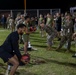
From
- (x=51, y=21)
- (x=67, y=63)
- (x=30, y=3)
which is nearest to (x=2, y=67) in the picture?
(x=67, y=63)

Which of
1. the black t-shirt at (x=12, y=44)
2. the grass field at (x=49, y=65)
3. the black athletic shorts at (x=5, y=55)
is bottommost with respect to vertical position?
the grass field at (x=49, y=65)

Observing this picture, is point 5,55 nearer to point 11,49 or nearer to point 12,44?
point 11,49

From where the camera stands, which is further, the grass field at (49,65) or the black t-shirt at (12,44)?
the grass field at (49,65)

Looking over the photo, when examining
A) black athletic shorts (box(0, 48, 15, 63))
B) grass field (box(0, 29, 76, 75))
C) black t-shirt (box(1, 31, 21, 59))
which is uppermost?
black t-shirt (box(1, 31, 21, 59))

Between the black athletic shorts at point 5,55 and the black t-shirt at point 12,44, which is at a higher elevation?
the black t-shirt at point 12,44

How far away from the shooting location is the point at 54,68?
10930 millimetres

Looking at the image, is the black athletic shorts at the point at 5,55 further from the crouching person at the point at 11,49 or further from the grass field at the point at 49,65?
the grass field at the point at 49,65

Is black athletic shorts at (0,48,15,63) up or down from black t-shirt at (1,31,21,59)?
down

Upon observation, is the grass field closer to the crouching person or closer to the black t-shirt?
the crouching person

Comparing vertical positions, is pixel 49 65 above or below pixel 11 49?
below

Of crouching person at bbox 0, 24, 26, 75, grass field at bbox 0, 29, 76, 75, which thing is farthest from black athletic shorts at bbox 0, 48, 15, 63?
grass field at bbox 0, 29, 76, 75

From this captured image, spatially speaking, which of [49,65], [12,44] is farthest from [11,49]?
[49,65]

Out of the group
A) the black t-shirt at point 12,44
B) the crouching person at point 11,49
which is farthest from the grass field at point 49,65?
the black t-shirt at point 12,44

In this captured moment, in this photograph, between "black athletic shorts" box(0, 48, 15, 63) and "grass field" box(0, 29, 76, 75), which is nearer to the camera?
"black athletic shorts" box(0, 48, 15, 63)
